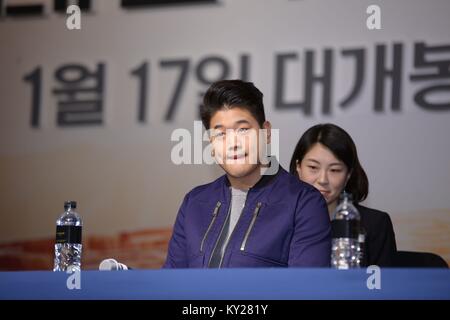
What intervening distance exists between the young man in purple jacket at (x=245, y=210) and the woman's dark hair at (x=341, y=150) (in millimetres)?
617

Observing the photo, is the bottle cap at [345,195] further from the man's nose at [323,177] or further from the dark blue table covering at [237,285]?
the dark blue table covering at [237,285]

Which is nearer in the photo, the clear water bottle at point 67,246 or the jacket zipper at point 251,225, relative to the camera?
the jacket zipper at point 251,225

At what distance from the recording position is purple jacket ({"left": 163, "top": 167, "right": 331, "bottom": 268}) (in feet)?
7.51

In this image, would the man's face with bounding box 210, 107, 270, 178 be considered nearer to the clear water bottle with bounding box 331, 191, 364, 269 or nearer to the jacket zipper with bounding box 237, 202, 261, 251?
the jacket zipper with bounding box 237, 202, 261, 251

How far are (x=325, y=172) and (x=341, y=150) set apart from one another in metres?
0.10

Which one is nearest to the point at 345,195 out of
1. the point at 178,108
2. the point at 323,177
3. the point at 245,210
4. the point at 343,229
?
the point at 323,177

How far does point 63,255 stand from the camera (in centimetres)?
277

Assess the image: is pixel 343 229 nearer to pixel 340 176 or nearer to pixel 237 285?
pixel 340 176

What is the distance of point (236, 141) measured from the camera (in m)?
2.37

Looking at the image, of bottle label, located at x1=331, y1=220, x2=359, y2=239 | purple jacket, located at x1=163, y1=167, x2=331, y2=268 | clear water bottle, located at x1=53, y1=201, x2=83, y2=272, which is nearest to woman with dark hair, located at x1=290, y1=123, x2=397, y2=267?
bottle label, located at x1=331, y1=220, x2=359, y2=239

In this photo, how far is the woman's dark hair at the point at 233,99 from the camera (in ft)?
7.91

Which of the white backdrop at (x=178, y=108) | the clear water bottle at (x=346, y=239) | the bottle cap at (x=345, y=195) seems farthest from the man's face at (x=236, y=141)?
the white backdrop at (x=178, y=108)
